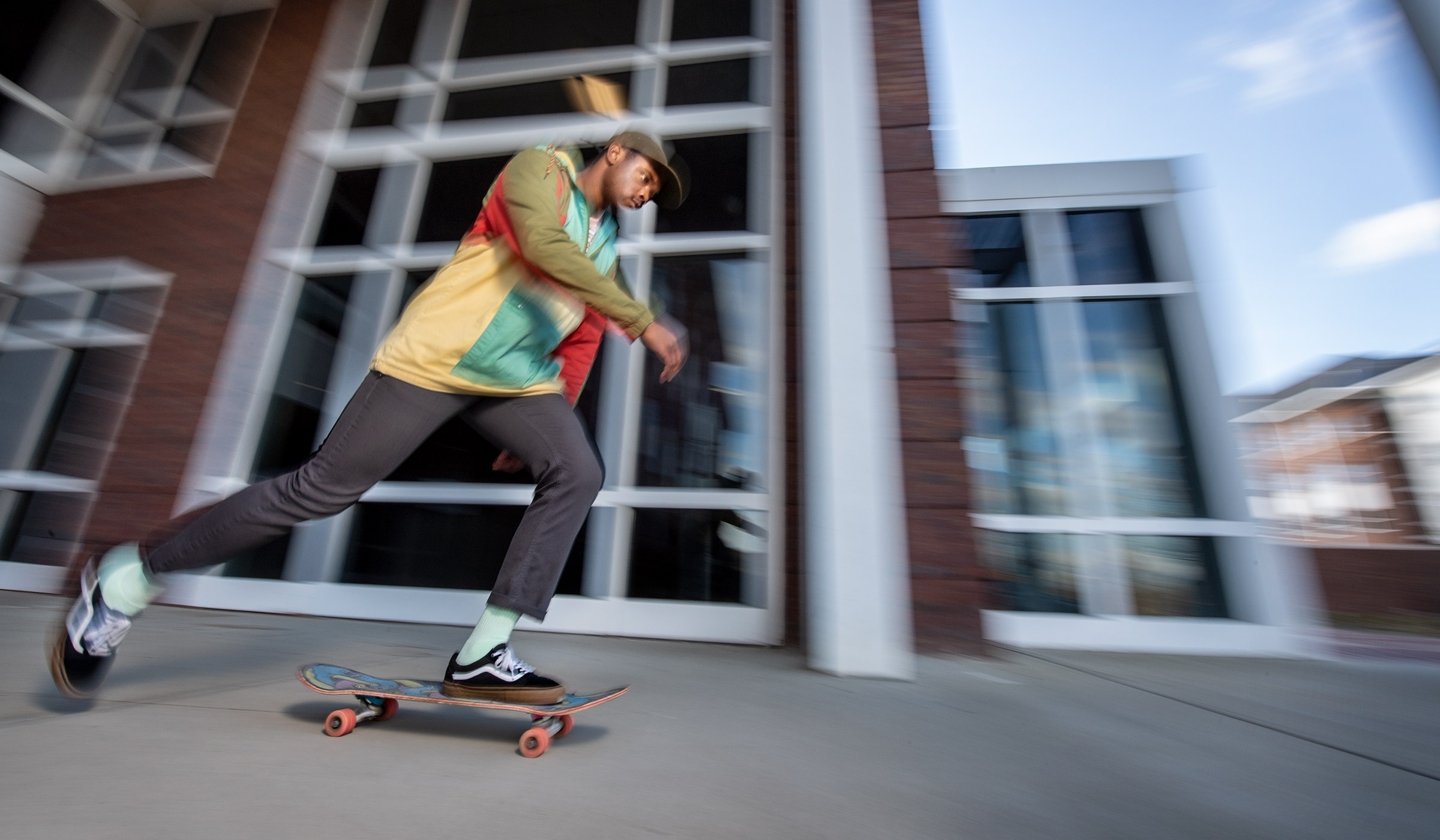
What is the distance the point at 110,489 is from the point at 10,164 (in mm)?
3087

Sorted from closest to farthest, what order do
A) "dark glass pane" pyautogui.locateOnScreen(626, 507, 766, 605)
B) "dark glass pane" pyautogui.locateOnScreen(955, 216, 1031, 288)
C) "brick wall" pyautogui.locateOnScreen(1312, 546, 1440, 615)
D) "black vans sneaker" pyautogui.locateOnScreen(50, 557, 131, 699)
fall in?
"black vans sneaker" pyautogui.locateOnScreen(50, 557, 131, 699)
"dark glass pane" pyautogui.locateOnScreen(626, 507, 766, 605)
"dark glass pane" pyautogui.locateOnScreen(955, 216, 1031, 288)
"brick wall" pyautogui.locateOnScreen(1312, 546, 1440, 615)

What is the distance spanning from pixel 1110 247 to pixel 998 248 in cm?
72

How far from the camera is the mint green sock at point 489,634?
138cm

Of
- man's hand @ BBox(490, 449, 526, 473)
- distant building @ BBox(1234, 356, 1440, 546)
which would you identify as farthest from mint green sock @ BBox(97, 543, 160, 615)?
distant building @ BBox(1234, 356, 1440, 546)

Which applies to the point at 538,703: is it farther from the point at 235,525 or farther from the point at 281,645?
the point at 281,645

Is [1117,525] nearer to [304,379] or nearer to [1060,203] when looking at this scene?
[1060,203]

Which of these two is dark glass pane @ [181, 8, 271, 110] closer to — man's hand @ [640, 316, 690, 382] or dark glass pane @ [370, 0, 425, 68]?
dark glass pane @ [370, 0, 425, 68]

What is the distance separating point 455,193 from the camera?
13.3 feet

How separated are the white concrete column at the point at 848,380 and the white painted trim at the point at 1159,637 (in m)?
1.36

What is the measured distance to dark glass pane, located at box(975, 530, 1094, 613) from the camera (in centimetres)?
354

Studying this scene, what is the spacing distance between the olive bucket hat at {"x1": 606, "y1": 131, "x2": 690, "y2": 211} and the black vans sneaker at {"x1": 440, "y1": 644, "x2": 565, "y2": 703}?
1.26m

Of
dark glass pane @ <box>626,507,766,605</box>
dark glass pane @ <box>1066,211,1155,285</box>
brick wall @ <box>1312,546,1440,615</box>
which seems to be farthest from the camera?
brick wall @ <box>1312,546,1440,615</box>

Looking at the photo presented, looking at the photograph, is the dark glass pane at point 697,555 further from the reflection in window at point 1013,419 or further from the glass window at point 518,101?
the glass window at point 518,101

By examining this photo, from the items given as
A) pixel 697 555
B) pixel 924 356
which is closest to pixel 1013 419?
pixel 924 356
